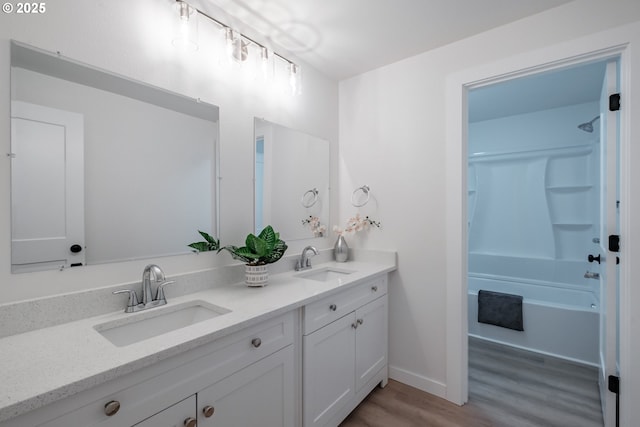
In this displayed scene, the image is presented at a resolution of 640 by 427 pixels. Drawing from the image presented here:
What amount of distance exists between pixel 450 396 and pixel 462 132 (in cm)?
174

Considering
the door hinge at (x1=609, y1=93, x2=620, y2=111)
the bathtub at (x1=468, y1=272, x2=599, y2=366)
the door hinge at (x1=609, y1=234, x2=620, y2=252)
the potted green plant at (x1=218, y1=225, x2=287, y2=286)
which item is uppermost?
the door hinge at (x1=609, y1=93, x2=620, y2=111)

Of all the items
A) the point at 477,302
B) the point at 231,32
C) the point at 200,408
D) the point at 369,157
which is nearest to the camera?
the point at 200,408

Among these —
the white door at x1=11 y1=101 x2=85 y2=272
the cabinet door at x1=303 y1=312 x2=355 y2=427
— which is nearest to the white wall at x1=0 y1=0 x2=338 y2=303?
the white door at x1=11 y1=101 x2=85 y2=272

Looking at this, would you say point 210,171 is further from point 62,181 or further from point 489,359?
point 489,359

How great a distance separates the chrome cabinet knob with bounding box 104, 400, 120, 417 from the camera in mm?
777

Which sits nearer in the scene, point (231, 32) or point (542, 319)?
Answer: point (231, 32)

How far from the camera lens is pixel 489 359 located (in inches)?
98.1

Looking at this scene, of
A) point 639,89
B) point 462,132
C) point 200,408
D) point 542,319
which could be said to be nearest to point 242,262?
point 200,408

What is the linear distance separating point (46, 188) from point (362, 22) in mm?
1763

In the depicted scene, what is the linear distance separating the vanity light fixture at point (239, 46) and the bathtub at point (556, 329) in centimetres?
260

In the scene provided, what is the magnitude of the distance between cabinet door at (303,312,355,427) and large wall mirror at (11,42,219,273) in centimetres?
83

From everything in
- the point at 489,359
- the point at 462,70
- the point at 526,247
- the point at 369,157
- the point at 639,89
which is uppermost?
the point at 462,70

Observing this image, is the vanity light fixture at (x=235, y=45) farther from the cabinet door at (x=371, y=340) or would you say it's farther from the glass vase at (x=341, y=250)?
the cabinet door at (x=371, y=340)

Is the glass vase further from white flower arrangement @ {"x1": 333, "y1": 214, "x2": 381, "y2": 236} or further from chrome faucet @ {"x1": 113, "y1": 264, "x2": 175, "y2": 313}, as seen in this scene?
chrome faucet @ {"x1": 113, "y1": 264, "x2": 175, "y2": 313}
